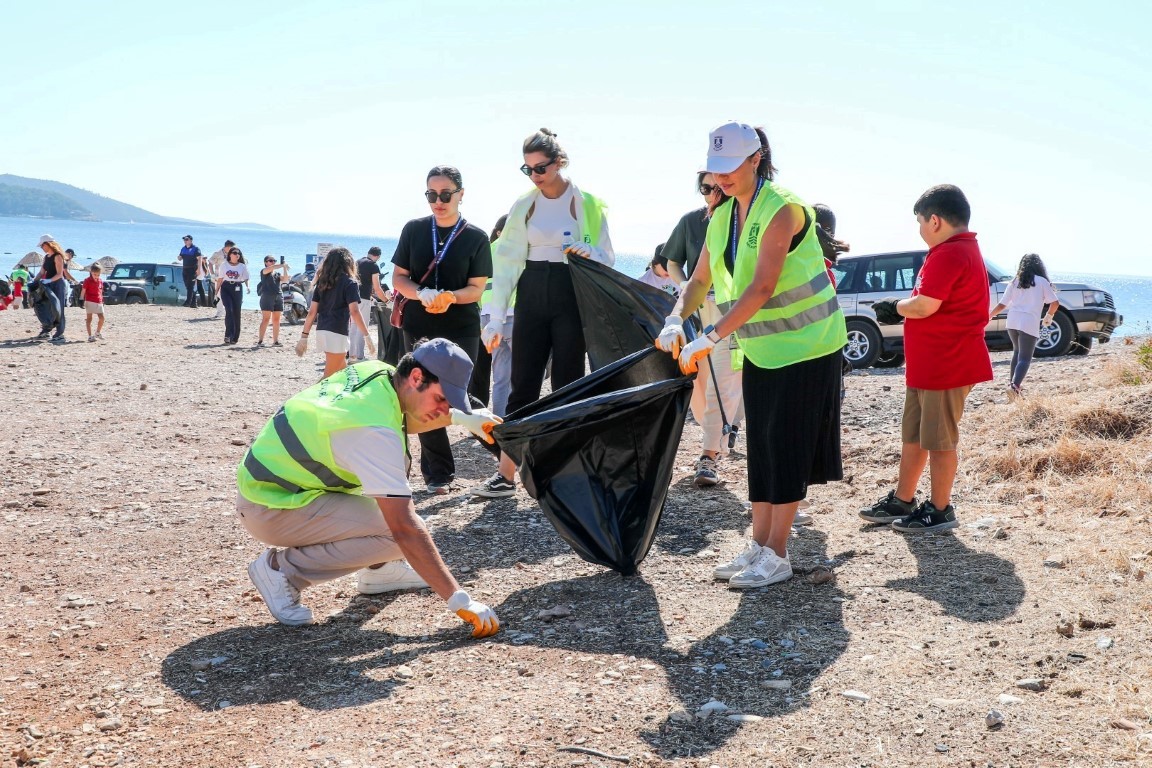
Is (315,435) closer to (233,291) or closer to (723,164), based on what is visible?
(723,164)

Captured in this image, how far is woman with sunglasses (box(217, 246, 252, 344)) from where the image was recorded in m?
16.5

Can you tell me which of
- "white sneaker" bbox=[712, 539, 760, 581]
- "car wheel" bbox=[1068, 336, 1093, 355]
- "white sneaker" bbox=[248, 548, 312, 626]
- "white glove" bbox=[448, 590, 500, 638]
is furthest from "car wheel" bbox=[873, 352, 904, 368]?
"white sneaker" bbox=[248, 548, 312, 626]

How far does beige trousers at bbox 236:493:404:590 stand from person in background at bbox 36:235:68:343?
1307cm

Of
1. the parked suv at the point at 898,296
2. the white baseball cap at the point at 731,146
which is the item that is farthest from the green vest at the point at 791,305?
the parked suv at the point at 898,296

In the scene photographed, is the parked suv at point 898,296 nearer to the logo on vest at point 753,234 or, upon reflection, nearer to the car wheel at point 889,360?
the car wheel at point 889,360

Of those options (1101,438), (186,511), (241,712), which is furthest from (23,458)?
(1101,438)

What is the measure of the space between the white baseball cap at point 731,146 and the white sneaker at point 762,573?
1529 mm

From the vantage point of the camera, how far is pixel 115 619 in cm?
386

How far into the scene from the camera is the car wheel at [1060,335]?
13.1 meters

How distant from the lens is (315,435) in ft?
11.2

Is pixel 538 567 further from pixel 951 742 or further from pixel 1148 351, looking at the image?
pixel 1148 351

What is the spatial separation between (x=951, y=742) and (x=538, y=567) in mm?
2097

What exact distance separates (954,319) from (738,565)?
1558 millimetres

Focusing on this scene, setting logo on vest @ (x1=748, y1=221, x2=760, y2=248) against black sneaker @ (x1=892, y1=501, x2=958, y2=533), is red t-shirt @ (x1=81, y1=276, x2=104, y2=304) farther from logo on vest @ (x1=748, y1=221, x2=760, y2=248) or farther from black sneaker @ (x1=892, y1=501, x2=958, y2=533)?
logo on vest @ (x1=748, y1=221, x2=760, y2=248)
